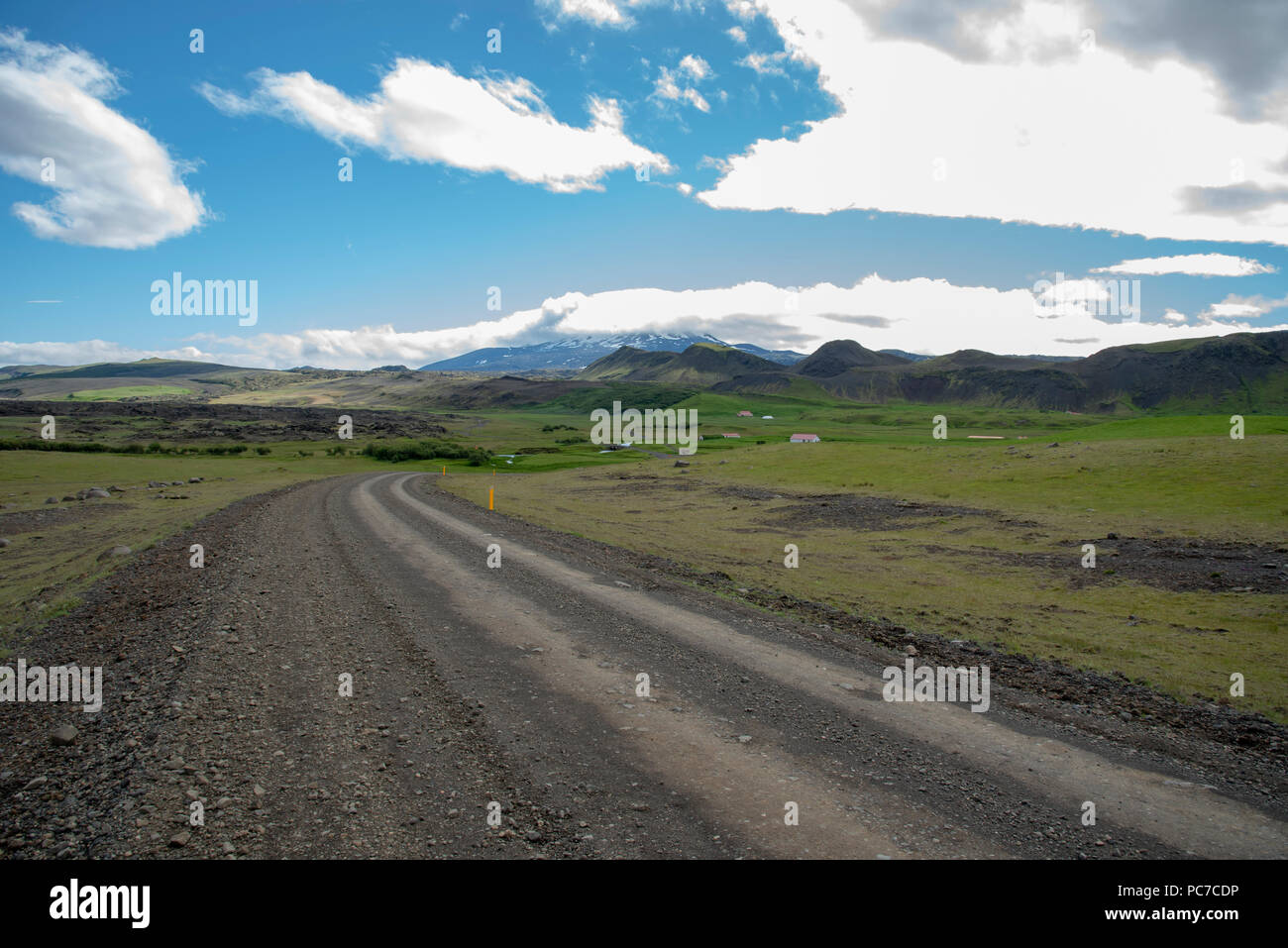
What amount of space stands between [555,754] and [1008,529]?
3107cm

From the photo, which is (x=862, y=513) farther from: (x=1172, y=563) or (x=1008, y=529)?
(x=1172, y=563)

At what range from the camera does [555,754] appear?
336 inches

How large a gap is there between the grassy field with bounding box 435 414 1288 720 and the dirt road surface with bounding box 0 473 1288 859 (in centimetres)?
523

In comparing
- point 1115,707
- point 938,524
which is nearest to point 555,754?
point 1115,707

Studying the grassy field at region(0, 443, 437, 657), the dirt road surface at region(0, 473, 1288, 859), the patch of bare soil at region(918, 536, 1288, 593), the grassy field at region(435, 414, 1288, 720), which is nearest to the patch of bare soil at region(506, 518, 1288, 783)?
the dirt road surface at region(0, 473, 1288, 859)

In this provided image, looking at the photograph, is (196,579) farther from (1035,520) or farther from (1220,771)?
(1035,520)

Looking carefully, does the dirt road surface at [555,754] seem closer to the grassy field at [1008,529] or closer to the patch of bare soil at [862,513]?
the grassy field at [1008,529]

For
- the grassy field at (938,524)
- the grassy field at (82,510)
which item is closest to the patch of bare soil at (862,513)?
the grassy field at (938,524)

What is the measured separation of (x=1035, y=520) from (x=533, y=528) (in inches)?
1049

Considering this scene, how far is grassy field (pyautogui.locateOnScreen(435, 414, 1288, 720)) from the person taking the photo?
15.4 meters

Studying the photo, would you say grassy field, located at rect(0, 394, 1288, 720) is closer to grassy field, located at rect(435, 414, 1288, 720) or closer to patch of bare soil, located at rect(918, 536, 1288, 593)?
grassy field, located at rect(435, 414, 1288, 720)

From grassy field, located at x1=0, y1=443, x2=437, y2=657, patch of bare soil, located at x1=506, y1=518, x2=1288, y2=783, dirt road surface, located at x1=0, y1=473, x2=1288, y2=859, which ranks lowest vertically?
patch of bare soil, located at x1=506, y1=518, x2=1288, y2=783

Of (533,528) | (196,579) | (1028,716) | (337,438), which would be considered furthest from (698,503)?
(337,438)

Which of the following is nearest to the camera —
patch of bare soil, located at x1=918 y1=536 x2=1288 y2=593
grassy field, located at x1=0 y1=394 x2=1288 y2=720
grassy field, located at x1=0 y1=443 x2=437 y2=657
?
grassy field, located at x1=0 y1=394 x2=1288 y2=720
